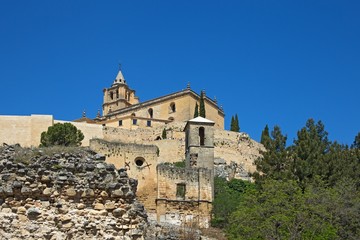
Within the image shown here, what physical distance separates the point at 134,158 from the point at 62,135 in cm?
1039

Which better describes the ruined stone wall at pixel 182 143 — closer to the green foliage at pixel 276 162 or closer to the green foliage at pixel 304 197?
the green foliage at pixel 276 162

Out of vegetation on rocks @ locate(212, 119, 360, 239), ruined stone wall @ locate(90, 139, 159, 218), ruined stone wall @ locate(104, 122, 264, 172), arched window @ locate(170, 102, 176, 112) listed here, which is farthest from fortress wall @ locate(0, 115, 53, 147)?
arched window @ locate(170, 102, 176, 112)

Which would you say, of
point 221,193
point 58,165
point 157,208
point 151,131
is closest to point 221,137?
point 151,131

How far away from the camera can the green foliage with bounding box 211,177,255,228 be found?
3259cm

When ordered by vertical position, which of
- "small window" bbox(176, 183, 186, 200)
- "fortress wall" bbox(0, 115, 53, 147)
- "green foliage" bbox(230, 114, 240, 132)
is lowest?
"small window" bbox(176, 183, 186, 200)

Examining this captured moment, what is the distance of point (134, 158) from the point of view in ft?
121

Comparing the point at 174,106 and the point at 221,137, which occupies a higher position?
the point at 174,106

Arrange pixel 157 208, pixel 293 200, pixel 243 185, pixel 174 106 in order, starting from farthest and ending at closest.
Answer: pixel 174 106 → pixel 243 185 → pixel 157 208 → pixel 293 200

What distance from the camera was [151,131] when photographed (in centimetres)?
5450

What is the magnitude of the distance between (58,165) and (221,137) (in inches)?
1631

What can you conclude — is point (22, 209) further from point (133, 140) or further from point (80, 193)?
point (133, 140)

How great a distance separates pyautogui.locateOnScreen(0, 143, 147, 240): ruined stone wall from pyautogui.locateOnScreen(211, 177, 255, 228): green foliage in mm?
19758

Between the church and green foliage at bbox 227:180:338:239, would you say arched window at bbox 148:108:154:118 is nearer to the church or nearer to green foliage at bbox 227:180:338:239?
the church

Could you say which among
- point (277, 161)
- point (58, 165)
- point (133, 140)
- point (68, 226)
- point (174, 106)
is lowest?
point (68, 226)
